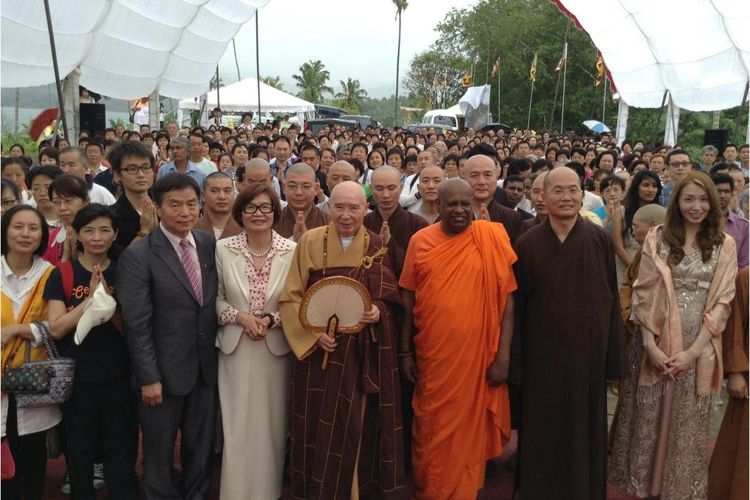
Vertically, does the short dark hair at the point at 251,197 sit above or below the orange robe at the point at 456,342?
above

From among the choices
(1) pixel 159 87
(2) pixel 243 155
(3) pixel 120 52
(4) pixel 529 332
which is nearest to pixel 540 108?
(1) pixel 159 87

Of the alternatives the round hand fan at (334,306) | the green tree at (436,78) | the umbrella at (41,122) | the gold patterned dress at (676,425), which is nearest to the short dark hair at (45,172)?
the round hand fan at (334,306)

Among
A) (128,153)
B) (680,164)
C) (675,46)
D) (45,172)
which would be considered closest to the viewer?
(128,153)

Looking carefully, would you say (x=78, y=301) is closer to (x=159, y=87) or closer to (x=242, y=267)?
(x=242, y=267)

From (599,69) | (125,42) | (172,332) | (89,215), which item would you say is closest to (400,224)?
(172,332)

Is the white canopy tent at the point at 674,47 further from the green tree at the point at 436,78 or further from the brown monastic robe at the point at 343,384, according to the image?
the green tree at the point at 436,78

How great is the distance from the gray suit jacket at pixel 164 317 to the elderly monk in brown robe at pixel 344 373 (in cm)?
44

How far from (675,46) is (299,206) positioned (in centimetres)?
1231

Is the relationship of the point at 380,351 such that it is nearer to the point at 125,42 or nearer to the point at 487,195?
the point at 487,195

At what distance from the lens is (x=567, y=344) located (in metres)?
3.57

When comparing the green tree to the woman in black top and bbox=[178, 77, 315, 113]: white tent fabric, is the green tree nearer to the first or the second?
bbox=[178, 77, 315, 113]: white tent fabric

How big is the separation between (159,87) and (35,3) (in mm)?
7474

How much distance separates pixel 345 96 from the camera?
71812 millimetres

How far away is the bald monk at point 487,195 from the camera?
4.56m
